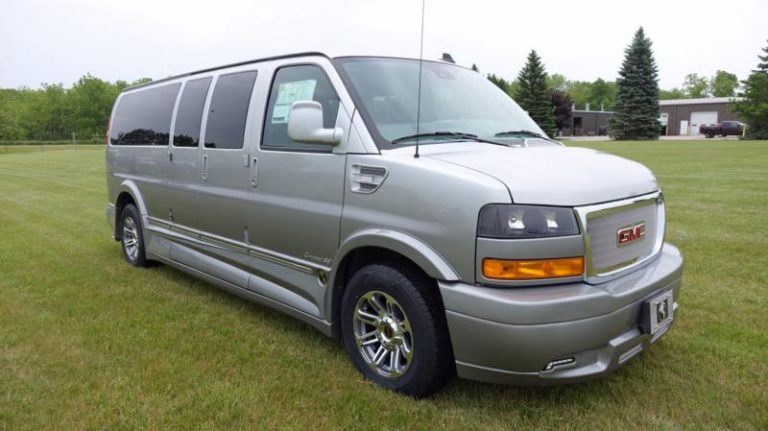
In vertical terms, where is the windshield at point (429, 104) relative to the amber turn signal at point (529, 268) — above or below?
above

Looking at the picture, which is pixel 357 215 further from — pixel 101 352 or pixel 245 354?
pixel 101 352

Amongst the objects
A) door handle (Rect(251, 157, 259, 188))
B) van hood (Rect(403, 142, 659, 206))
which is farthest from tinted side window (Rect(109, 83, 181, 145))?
van hood (Rect(403, 142, 659, 206))

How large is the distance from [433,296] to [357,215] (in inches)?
25.5

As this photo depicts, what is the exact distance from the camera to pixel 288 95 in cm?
388

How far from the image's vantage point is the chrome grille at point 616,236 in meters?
2.74

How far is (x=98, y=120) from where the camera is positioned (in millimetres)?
90562

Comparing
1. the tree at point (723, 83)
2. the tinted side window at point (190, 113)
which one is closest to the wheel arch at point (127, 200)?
the tinted side window at point (190, 113)

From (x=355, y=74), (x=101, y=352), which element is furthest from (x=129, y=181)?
(x=355, y=74)

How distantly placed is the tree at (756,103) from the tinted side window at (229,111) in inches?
2147

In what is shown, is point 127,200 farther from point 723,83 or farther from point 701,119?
point 723,83

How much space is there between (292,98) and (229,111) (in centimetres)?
79

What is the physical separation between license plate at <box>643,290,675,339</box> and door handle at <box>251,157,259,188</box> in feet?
8.43

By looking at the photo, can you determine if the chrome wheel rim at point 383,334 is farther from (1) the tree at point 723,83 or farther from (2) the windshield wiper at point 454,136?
(1) the tree at point 723,83

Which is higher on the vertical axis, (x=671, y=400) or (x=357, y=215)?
(x=357, y=215)
